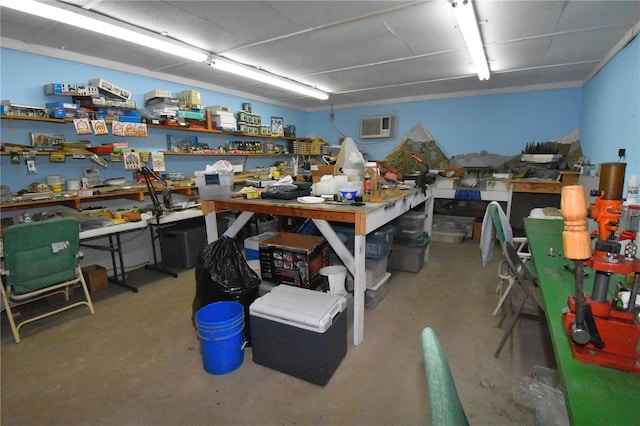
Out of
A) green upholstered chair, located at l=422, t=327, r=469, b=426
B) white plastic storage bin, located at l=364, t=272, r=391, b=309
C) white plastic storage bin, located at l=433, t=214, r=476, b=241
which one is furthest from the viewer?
white plastic storage bin, located at l=433, t=214, r=476, b=241

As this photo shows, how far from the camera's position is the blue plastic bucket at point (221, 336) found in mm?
1813

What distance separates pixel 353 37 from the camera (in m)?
2.89

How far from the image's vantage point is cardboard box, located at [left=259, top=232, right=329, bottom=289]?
230 cm

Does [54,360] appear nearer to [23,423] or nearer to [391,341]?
[23,423]

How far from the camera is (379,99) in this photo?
235 inches

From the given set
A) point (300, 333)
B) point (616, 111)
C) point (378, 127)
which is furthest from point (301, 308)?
point (378, 127)

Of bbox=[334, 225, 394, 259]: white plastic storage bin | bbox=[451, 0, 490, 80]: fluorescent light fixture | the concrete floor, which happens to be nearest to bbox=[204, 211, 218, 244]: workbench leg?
the concrete floor

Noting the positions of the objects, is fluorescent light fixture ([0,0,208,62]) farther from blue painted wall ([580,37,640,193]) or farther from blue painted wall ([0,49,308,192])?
blue painted wall ([580,37,640,193])

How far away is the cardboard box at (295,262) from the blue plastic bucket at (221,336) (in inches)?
18.2

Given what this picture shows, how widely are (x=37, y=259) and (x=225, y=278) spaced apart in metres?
1.49

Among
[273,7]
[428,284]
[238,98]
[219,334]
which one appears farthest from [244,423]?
A: [238,98]

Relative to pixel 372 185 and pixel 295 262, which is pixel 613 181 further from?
pixel 295 262

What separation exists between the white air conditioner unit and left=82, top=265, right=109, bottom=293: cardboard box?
196 inches

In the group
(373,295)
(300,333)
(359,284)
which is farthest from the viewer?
(373,295)
